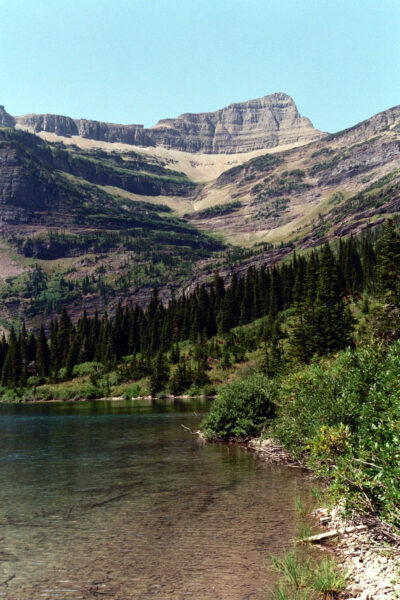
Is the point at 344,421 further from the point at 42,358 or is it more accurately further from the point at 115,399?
the point at 42,358

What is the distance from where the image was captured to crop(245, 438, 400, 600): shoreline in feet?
43.0

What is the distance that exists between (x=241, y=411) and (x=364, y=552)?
27.7 meters

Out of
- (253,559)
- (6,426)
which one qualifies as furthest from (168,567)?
(6,426)

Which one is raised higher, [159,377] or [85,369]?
[159,377]

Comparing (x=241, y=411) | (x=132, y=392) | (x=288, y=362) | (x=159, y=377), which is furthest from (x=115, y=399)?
(x=241, y=411)

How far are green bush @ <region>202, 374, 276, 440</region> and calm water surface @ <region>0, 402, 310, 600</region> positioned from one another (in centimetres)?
291

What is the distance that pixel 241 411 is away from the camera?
43.4 m

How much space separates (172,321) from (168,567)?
554 feet

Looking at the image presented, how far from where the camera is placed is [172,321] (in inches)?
7288

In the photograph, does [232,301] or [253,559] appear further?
[232,301]

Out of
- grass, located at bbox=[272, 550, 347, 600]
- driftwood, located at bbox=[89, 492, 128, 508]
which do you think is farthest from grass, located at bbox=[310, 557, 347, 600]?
driftwood, located at bbox=[89, 492, 128, 508]

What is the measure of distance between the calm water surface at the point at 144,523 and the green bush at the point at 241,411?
291 cm

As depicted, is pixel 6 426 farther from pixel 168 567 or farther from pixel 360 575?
pixel 360 575

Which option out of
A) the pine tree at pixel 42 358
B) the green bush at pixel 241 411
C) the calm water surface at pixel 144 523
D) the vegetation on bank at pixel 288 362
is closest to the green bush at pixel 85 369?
the vegetation on bank at pixel 288 362
